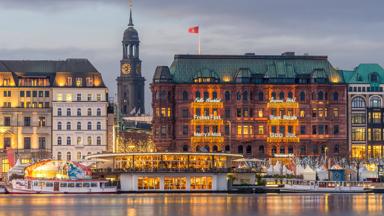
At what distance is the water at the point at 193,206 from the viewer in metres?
169

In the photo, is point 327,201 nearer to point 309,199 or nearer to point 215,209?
point 309,199

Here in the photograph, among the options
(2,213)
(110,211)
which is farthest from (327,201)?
(2,213)

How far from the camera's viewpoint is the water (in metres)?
169

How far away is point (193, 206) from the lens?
585 ft

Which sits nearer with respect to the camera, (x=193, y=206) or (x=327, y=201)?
(x=193, y=206)

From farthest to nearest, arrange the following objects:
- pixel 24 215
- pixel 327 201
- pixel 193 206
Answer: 1. pixel 327 201
2. pixel 193 206
3. pixel 24 215

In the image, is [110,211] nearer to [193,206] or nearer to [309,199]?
[193,206]

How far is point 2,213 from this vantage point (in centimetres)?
16612

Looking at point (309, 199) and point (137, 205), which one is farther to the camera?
point (309, 199)

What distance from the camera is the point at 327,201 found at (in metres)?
192

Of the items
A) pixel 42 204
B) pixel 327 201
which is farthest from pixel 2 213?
pixel 327 201

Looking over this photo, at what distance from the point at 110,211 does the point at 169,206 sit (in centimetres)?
1074

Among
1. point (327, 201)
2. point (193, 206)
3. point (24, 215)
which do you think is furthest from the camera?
point (327, 201)

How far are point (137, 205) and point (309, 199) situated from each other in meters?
27.6
